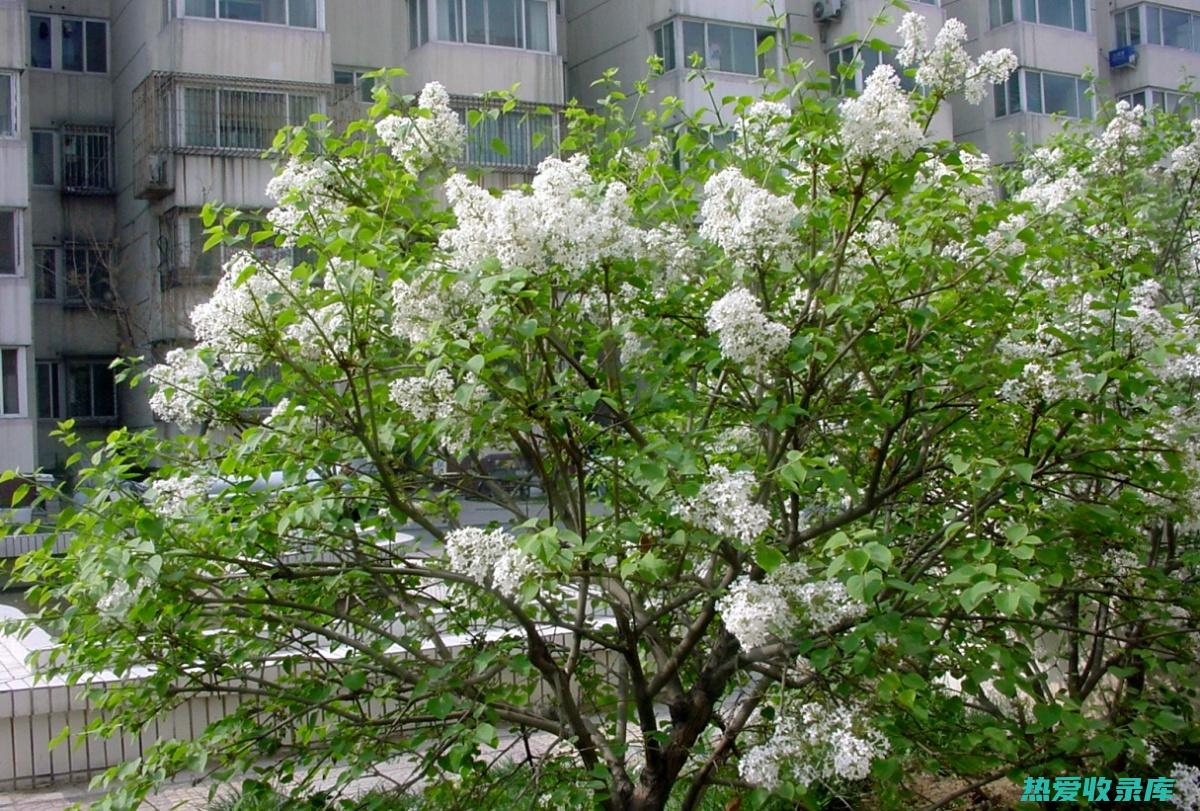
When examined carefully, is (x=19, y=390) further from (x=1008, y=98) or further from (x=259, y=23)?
(x=1008, y=98)

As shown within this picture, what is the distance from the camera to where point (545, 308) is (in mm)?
3814

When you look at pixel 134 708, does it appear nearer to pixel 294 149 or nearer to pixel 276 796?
pixel 276 796

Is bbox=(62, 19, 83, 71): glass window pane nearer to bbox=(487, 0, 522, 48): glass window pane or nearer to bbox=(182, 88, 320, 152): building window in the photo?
bbox=(182, 88, 320, 152): building window

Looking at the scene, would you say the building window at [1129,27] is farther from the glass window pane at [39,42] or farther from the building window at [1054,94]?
the glass window pane at [39,42]

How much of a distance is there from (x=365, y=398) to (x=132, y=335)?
24.3 meters

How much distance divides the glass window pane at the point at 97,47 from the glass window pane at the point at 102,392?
6351 mm

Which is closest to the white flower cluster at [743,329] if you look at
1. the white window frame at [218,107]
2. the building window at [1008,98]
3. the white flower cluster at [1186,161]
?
the white flower cluster at [1186,161]

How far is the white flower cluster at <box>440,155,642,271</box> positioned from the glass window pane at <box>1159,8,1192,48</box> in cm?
3659

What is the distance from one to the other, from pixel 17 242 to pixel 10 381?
2.58m

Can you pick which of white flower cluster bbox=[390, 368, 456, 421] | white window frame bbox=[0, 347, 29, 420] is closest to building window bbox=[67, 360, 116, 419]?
white window frame bbox=[0, 347, 29, 420]

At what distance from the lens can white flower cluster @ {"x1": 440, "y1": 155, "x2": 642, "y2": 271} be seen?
3.59 m

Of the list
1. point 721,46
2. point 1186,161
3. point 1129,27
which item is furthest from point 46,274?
Result: point 1129,27

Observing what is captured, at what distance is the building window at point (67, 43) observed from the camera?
28234 mm

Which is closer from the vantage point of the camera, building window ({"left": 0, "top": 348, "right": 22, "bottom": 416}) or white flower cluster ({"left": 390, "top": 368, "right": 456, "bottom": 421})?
white flower cluster ({"left": 390, "top": 368, "right": 456, "bottom": 421})
